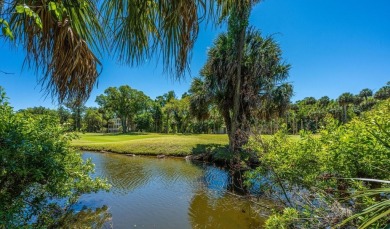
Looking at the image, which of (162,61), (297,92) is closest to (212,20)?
(162,61)

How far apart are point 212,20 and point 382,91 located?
62.9m

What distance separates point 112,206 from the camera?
6.91 m

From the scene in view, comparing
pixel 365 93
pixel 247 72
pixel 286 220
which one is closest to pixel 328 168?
pixel 286 220

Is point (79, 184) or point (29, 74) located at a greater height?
point (29, 74)

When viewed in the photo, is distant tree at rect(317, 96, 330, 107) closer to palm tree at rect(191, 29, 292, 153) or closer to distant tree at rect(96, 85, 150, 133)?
distant tree at rect(96, 85, 150, 133)

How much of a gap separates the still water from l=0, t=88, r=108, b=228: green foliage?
7.57ft

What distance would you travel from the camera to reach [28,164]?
3225mm

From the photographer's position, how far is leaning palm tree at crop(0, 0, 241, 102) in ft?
4.44

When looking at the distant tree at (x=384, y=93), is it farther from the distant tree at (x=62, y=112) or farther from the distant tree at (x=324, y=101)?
the distant tree at (x=62, y=112)

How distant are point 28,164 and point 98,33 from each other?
2.66m

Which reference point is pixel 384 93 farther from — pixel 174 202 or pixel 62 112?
pixel 62 112

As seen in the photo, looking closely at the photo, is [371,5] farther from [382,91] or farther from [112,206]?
[382,91]

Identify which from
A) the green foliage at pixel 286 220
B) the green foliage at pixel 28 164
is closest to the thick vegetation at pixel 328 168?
the green foliage at pixel 286 220

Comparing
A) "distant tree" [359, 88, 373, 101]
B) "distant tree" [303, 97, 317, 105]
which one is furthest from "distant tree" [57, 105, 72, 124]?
"distant tree" [359, 88, 373, 101]
